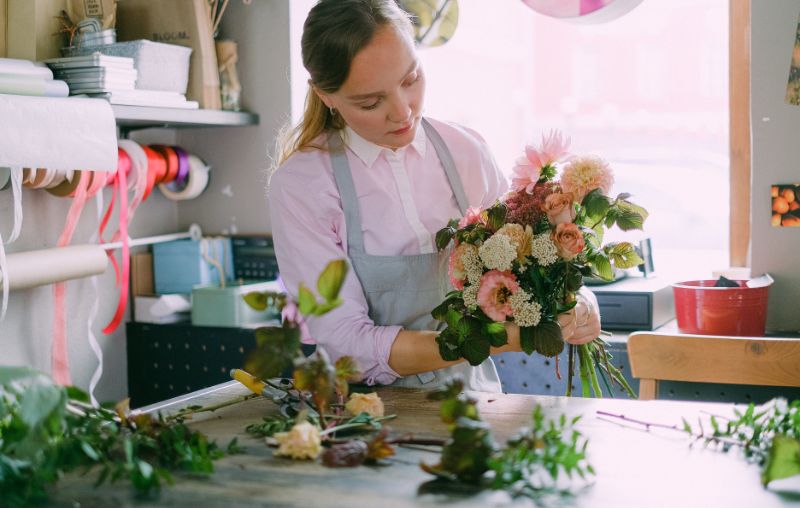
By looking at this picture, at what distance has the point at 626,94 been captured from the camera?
323cm

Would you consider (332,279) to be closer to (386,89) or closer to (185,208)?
(386,89)

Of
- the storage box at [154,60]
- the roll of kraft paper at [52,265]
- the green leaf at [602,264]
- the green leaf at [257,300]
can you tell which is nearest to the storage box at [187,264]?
the roll of kraft paper at [52,265]

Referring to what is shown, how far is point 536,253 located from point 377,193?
0.50 meters

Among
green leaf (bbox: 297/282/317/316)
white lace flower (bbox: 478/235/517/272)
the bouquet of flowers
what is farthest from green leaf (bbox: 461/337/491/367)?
green leaf (bbox: 297/282/317/316)

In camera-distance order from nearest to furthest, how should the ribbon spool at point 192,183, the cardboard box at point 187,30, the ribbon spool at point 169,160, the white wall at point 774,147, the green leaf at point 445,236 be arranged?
the green leaf at point 445,236
the white wall at point 774,147
the cardboard box at point 187,30
the ribbon spool at point 169,160
the ribbon spool at point 192,183

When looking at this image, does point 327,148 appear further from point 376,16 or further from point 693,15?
point 693,15

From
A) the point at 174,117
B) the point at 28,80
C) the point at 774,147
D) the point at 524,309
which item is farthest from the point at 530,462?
the point at 174,117

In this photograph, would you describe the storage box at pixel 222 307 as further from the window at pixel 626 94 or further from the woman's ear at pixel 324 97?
the woman's ear at pixel 324 97

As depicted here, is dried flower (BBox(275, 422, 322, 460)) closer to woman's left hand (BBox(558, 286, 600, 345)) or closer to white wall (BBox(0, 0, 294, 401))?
woman's left hand (BBox(558, 286, 600, 345))

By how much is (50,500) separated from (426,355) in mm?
729

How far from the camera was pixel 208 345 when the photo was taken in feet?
9.66

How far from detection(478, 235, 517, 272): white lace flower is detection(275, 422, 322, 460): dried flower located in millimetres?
389

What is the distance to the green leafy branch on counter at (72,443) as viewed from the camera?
3.40 feet

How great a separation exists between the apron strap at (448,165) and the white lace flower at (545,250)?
482 mm
